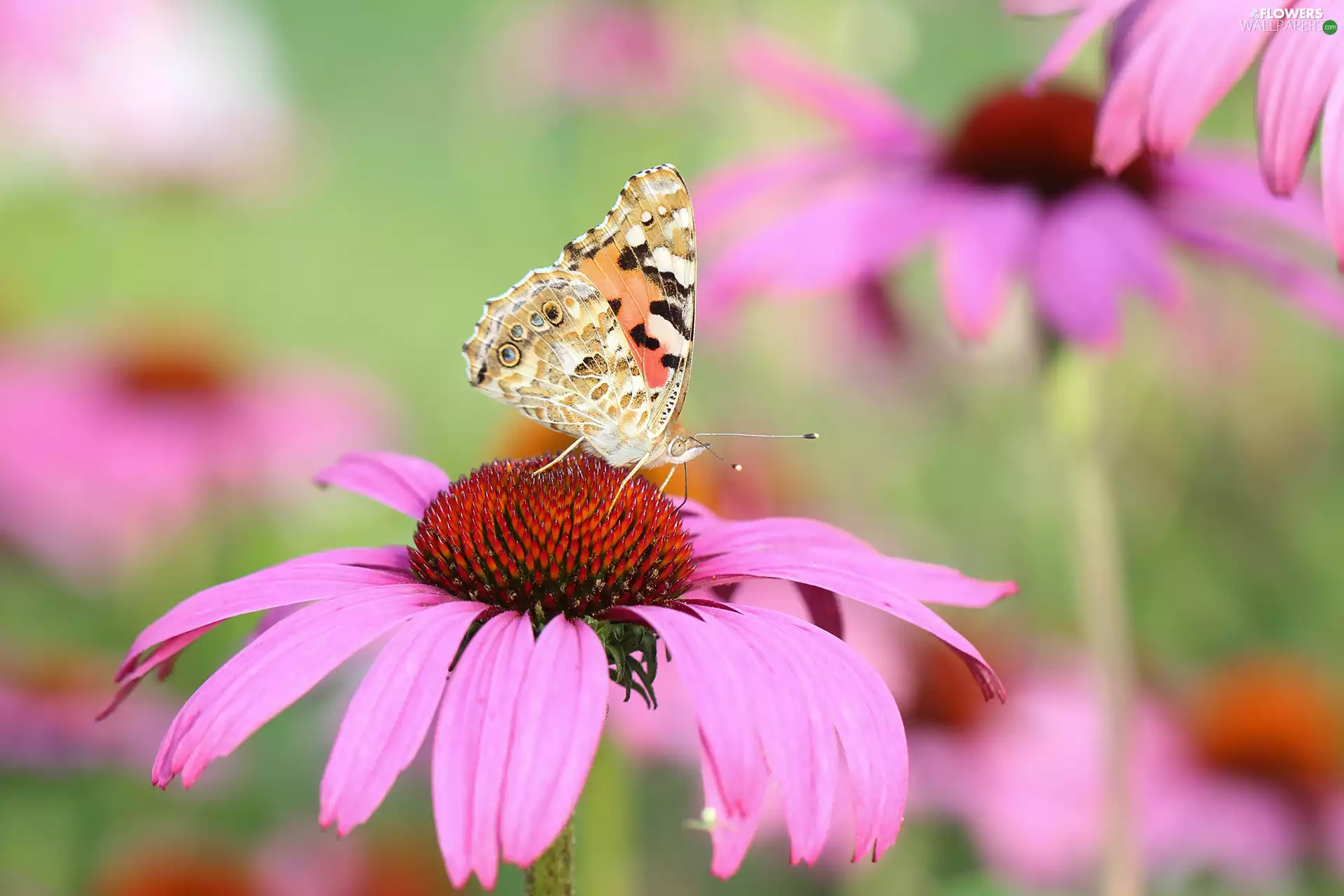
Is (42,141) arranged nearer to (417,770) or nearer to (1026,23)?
(417,770)

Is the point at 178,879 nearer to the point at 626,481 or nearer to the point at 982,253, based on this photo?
the point at 626,481

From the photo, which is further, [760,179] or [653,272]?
[760,179]


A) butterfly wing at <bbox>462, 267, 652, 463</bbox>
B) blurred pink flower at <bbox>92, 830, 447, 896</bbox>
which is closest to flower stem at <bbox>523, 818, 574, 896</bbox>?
butterfly wing at <bbox>462, 267, 652, 463</bbox>

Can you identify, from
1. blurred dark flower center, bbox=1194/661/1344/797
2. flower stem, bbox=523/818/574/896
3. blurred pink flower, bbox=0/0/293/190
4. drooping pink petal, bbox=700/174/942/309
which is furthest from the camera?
blurred pink flower, bbox=0/0/293/190

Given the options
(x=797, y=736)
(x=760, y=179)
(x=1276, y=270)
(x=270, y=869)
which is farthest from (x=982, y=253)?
(x=270, y=869)

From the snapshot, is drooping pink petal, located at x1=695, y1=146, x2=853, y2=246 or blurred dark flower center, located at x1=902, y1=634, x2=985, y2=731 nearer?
drooping pink petal, located at x1=695, y1=146, x2=853, y2=246

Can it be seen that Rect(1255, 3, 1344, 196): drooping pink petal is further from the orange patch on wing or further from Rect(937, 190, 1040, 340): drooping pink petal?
the orange patch on wing
